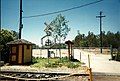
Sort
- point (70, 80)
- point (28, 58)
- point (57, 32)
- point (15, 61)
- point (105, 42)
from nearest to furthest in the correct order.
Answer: point (70, 80) → point (15, 61) → point (28, 58) → point (57, 32) → point (105, 42)

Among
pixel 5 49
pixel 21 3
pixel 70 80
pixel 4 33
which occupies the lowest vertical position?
pixel 70 80

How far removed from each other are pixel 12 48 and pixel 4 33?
3311 mm

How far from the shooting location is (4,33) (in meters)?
26.0

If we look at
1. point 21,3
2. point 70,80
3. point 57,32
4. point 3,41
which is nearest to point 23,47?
point 3,41

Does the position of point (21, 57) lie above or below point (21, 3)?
below

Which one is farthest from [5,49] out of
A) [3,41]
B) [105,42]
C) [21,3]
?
[105,42]

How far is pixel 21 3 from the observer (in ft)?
90.5

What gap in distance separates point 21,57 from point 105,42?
281 feet

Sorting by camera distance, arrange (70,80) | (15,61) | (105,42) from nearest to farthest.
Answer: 1. (70,80)
2. (15,61)
3. (105,42)

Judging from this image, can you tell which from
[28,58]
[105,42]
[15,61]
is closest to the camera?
[15,61]

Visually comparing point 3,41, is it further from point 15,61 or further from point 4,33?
point 15,61

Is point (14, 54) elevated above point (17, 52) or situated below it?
below

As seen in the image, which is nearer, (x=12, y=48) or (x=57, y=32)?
(x=12, y=48)

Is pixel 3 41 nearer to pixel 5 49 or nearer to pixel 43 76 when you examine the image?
pixel 5 49
